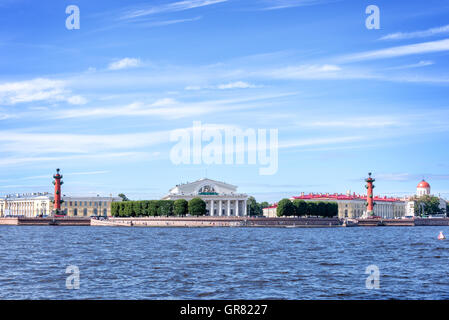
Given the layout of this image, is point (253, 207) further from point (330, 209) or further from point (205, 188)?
point (330, 209)

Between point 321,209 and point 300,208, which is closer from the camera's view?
point 300,208

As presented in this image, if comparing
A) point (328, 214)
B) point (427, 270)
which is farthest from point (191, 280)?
point (328, 214)

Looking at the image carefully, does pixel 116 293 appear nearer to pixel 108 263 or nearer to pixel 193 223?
pixel 108 263

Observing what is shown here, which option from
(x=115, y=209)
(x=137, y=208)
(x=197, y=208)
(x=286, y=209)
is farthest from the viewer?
(x=115, y=209)

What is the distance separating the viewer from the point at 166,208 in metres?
93.2

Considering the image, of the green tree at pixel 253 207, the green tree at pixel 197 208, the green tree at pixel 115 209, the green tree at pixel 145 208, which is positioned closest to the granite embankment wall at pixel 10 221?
the green tree at pixel 115 209

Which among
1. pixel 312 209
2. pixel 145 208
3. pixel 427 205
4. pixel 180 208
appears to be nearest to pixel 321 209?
pixel 312 209

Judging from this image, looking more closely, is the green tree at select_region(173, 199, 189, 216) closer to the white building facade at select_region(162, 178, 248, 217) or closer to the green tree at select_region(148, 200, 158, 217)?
the green tree at select_region(148, 200, 158, 217)

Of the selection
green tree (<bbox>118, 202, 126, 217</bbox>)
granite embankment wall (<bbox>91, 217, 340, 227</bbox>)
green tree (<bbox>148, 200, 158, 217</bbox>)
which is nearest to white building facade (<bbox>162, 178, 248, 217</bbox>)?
green tree (<bbox>118, 202, 126, 217</bbox>)

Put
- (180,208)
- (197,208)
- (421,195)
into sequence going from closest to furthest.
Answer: (197,208) → (180,208) → (421,195)

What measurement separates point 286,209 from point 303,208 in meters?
3.46

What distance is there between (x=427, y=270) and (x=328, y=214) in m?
79.4

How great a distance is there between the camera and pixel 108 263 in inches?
955
